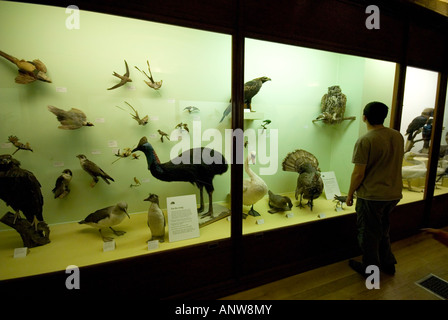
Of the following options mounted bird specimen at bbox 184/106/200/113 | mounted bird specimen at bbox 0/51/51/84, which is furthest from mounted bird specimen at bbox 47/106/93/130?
mounted bird specimen at bbox 184/106/200/113

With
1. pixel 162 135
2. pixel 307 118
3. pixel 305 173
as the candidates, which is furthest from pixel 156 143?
Result: pixel 307 118

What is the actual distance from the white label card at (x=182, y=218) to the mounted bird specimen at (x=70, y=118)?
1.03m

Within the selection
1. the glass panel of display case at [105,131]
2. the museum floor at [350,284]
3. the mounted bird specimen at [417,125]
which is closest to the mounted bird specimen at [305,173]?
the museum floor at [350,284]

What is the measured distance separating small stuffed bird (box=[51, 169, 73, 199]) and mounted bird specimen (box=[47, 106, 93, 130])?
1.31 ft

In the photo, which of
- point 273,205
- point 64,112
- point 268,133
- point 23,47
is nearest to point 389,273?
point 273,205

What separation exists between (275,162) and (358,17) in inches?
66.7

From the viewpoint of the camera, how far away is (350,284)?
1861 millimetres

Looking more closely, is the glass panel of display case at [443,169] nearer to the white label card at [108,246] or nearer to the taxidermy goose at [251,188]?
the taxidermy goose at [251,188]

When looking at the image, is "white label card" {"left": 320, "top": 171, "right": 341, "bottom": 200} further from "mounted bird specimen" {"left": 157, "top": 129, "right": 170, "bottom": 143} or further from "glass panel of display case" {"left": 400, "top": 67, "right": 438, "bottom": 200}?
"mounted bird specimen" {"left": 157, "top": 129, "right": 170, "bottom": 143}

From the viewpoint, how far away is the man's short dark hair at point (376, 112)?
5.49 ft

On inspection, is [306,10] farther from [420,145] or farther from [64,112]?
[420,145]

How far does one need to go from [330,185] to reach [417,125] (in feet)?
5.16

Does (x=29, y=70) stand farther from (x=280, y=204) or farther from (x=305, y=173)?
(x=305, y=173)

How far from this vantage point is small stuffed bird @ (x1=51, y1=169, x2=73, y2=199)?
1774mm
